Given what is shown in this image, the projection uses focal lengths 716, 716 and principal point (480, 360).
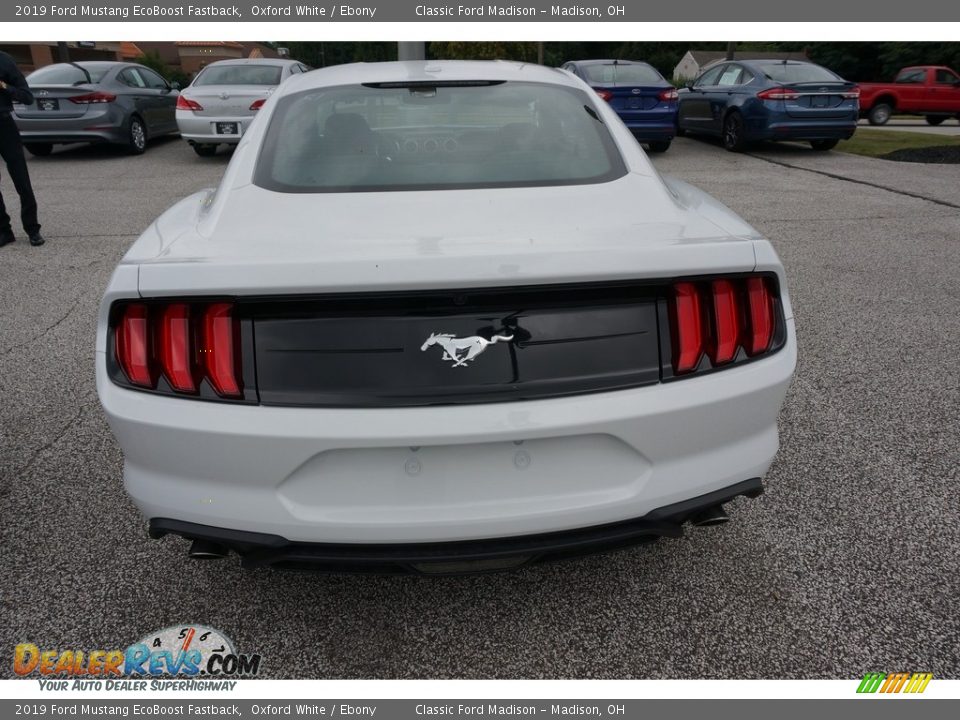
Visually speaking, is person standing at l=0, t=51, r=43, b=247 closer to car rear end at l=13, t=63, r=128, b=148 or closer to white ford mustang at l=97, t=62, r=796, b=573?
white ford mustang at l=97, t=62, r=796, b=573

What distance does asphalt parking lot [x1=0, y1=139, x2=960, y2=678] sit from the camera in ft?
6.68

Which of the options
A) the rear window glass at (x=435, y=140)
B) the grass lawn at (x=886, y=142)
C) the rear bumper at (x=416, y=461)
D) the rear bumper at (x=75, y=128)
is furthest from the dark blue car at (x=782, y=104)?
the rear bumper at (x=416, y=461)

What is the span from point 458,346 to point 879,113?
24103mm

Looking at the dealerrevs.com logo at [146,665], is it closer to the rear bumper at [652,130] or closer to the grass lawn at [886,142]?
the rear bumper at [652,130]

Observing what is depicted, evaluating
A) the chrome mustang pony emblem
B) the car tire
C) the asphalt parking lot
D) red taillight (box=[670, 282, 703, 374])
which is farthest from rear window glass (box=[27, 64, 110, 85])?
red taillight (box=[670, 282, 703, 374])

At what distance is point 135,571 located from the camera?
2.36m

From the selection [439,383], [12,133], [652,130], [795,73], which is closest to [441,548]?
[439,383]

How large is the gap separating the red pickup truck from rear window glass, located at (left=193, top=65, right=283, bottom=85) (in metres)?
17.6

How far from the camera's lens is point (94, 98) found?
1112 cm

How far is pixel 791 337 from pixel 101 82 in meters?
12.4

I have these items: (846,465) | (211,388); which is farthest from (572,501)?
(846,465)

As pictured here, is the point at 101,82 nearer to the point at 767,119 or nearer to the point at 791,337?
the point at 767,119

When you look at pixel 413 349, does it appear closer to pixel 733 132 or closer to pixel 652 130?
pixel 652 130

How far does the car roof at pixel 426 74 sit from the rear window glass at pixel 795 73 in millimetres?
10200
